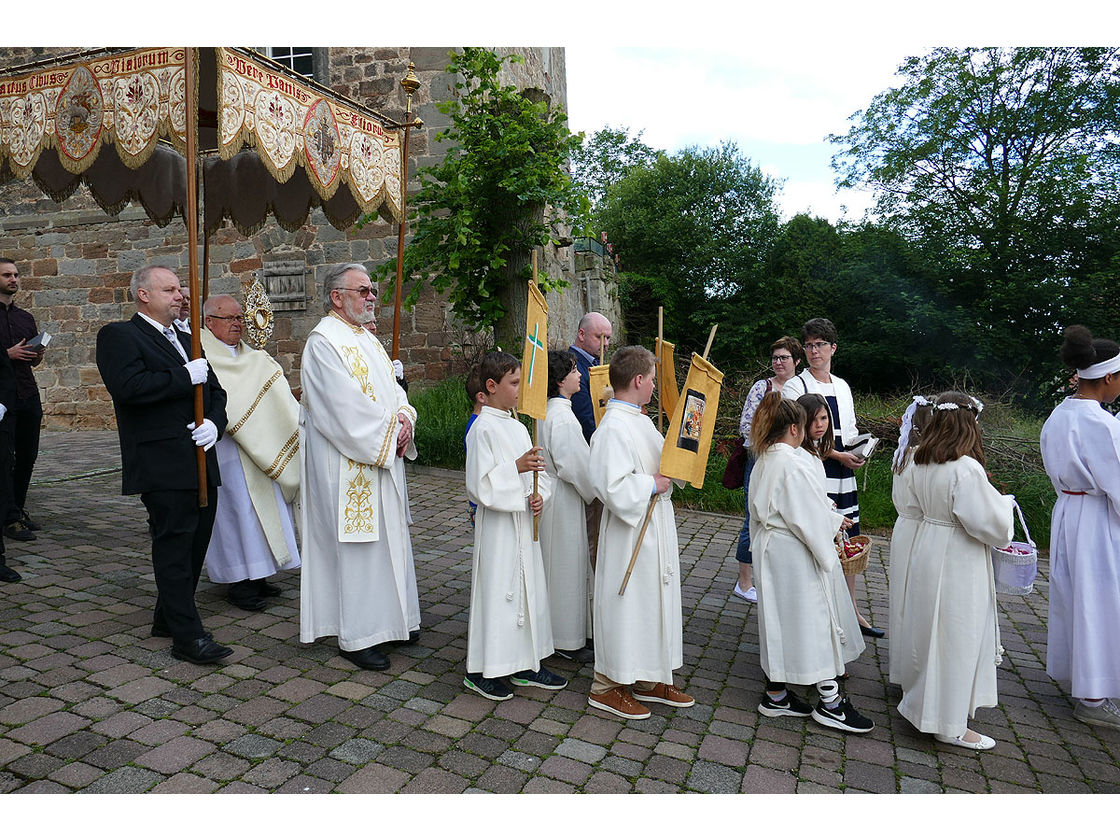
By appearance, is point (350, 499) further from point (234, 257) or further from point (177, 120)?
point (234, 257)

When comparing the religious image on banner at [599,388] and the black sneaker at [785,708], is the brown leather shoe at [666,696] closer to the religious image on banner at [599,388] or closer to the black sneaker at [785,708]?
the black sneaker at [785,708]

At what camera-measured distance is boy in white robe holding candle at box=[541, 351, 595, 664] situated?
4.30m

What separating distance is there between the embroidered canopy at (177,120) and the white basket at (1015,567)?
4.25m

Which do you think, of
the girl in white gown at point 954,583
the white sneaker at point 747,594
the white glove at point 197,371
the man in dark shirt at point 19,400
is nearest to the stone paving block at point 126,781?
the white glove at point 197,371

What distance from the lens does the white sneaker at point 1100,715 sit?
3.87m

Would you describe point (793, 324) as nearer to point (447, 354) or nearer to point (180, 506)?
point (447, 354)

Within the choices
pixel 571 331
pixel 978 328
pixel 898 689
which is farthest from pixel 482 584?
pixel 978 328

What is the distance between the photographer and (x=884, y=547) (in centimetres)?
735

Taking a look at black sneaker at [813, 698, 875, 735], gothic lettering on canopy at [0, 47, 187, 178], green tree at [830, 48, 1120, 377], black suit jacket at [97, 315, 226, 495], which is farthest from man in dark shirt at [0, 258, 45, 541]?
green tree at [830, 48, 1120, 377]

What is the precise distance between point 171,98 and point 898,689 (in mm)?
4976

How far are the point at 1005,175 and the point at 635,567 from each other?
1570 cm

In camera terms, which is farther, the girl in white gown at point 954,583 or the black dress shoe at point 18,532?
the black dress shoe at point 18,532

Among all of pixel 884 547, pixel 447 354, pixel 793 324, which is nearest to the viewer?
pixel 884 547

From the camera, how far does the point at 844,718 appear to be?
3637mm
